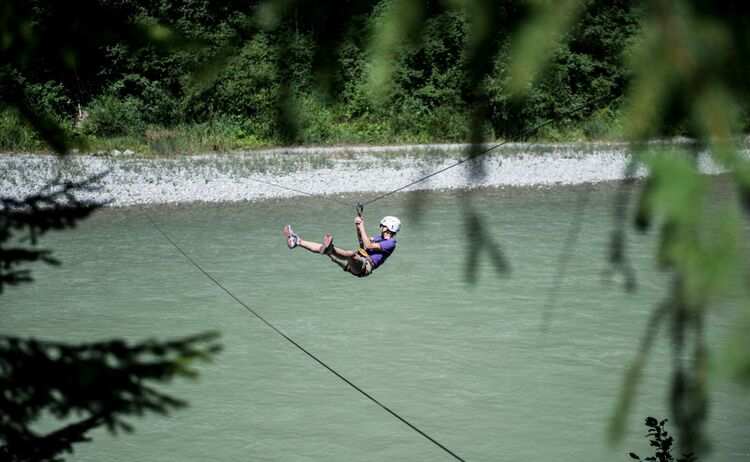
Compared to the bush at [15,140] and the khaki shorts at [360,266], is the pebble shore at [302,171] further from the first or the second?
the khaki shorts at [360,266]

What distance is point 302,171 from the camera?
1612 cm

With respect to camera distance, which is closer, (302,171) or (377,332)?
(377,332)

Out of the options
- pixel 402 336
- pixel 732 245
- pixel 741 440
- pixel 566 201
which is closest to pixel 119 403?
pixel 732 245

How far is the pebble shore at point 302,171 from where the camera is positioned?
15.3 metres

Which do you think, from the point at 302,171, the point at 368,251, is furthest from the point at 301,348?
the point at 302,171

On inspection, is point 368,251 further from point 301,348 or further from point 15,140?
point 15,140

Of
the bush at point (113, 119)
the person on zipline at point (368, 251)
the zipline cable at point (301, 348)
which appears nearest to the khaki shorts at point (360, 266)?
the person on zipline at point (368, 251)

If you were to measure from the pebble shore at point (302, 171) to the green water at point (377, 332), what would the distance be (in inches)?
61.3

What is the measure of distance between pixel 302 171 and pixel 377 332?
8087 millimetres

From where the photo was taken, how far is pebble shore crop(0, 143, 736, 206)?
15.3 m

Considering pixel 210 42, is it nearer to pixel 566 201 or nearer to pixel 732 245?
pixel 732 245

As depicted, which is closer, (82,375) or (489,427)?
(82,375)

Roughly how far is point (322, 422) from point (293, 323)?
2.55m

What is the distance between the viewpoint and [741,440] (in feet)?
19.1
